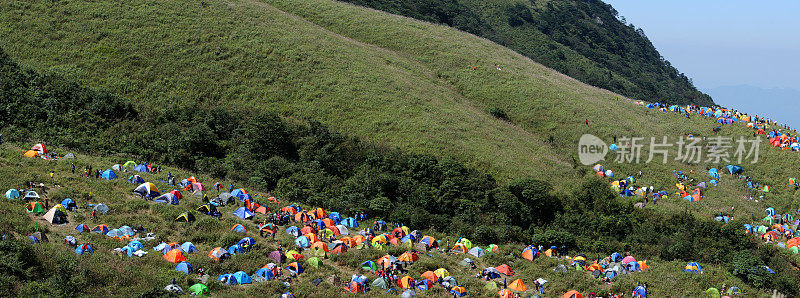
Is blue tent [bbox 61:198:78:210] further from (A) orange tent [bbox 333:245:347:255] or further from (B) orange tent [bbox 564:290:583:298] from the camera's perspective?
(B) orange tent [bbox 564:290:583:298]

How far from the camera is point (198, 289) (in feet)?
87.4

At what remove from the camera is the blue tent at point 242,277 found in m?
28.7

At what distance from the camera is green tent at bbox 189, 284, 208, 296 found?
2656 cm

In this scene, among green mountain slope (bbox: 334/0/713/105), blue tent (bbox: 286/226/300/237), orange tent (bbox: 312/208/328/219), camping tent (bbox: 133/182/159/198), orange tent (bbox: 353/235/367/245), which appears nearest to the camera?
orange tent (bbox: 353/235/367/245)

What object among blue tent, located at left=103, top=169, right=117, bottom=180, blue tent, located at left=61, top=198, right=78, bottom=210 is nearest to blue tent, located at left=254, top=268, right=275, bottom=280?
blue tent, located at left=61, top=198, right=78, bottom=210

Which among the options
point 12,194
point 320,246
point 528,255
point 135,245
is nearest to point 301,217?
point 320,246

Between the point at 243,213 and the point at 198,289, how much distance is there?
39.7 ft

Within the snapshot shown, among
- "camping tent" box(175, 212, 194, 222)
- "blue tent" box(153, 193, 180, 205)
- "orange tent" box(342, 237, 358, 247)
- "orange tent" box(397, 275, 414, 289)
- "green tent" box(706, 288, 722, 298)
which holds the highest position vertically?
"green tent" box(706, 288, 722, 298)

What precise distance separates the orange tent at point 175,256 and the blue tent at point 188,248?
1.25 m

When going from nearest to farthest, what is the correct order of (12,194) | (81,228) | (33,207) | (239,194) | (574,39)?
(81,228) < (33,207) < (12,194) < (239,194) < (574,39)

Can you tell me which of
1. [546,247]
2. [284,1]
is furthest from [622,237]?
[284,1]

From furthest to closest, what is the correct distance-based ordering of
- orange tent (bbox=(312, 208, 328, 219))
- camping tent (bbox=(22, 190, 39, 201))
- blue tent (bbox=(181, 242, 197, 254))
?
orange tent (bbox=(312, 208, 328, 219))
camping tent (bbox=(22, 190, 39, 201))
blue tent (bbox=(181, 242, 197, 254))

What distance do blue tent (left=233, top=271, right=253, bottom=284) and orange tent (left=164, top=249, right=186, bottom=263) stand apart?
3.19 metres

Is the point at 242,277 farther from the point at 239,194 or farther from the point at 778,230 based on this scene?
the point at 778,230
